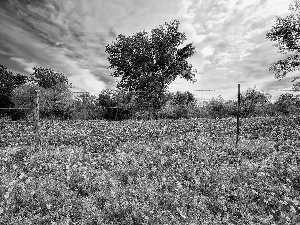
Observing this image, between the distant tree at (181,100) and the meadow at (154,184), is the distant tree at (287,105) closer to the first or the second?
the distant tree at (181,100)

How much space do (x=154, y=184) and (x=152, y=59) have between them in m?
39.0

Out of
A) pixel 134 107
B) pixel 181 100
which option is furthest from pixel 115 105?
pixel 181 100

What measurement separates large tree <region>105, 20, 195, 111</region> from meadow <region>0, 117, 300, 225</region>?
3114 centimetres

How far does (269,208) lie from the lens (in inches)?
275

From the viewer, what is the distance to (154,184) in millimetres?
7891

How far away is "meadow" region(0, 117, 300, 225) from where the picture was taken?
6.23m

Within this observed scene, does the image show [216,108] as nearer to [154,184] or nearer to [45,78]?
[154,184]

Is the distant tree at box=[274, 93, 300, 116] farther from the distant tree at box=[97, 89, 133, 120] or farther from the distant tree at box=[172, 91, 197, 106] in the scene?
the distant tree at box=[97, 89, 133, 120]

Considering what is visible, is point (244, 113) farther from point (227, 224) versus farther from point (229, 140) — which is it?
point (227, 224)

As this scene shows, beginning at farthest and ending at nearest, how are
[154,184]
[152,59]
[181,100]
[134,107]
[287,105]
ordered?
[181,100]
[152,59]
[287,105]
[134,107]
[154,184]

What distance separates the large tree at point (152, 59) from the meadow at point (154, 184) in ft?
102


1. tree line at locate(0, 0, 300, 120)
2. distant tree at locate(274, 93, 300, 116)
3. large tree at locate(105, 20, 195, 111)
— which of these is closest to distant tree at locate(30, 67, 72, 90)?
tree line at locate(0, 0, 300, 120)

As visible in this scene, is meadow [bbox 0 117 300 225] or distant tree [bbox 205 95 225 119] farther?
distant tree [bbox 205 95 225 119]

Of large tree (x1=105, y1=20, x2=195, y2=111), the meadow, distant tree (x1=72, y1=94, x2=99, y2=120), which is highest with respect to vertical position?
large tree (x1=105, y1=20, x2=195, y2=111)
